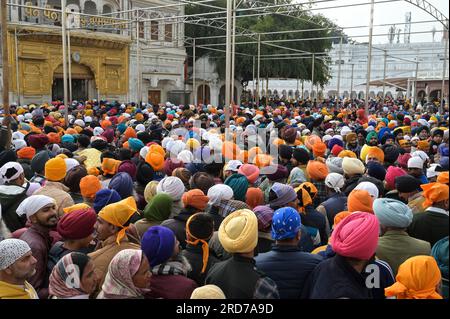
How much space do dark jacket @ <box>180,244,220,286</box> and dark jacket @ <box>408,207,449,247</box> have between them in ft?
6.01

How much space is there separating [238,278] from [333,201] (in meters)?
2.35

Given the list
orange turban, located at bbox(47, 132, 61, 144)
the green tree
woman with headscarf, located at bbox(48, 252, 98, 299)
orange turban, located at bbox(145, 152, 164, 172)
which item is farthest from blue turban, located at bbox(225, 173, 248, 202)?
the green tree

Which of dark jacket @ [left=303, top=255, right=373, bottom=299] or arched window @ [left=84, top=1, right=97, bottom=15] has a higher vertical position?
arched window @ [left=84, top=1, right=97, bottom=15]

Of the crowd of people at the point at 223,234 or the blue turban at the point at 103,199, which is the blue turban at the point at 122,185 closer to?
the crowd of people at the point at 223,234

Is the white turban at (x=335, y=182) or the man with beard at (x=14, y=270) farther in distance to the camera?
the white turban at (x=335, y=182)

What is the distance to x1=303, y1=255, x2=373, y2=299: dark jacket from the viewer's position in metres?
2.60

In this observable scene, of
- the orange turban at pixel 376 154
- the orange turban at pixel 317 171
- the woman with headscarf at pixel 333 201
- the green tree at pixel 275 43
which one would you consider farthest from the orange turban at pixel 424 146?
the green tree at pixel 275 43

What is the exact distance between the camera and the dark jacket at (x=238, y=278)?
2.84 m

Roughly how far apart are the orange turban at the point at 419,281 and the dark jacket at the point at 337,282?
7.6 inches

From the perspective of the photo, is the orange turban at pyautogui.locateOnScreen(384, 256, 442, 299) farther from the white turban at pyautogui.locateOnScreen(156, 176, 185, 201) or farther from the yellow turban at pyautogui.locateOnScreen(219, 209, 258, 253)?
the white turban at pyautogui.locateOnScreen(156, 176, 185, 201)

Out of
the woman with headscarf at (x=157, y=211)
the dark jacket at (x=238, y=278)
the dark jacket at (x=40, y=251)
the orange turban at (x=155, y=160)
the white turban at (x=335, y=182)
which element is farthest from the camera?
the orange turban at (x=155, y=160)
